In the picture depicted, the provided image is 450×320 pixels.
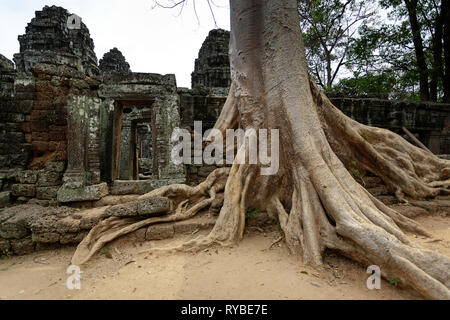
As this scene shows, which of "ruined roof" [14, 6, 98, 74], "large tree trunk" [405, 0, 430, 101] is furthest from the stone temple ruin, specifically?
"large tree trunk" [405, 0, 430, 101]

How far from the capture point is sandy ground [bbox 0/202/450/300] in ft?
5.15

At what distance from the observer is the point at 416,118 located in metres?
6.43

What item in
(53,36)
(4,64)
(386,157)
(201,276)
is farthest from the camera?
(53,36)

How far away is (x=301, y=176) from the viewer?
243 centimetres

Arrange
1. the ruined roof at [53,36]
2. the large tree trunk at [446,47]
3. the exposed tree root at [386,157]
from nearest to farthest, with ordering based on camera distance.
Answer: the exposed tree root at [386,157] → the large tree trunk at [446,47] → the ruined roof at [53,36]

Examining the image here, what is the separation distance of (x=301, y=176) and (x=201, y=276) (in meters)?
1.49

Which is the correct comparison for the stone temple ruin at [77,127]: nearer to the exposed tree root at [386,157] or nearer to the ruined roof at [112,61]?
the exposed tree root at [386,157]

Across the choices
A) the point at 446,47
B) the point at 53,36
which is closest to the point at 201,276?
the point at 53,36

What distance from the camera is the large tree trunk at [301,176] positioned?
1.78 meters

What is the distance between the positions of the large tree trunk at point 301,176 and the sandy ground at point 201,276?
0.14 m

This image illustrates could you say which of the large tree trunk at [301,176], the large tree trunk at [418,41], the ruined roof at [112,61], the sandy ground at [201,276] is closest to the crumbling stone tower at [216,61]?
the large tree trunk at [301,176]

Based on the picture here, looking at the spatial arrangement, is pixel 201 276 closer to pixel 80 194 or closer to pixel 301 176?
pixel 301 176

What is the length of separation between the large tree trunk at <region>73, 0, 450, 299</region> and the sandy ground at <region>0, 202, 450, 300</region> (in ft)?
0.45

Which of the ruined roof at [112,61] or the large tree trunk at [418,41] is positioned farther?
the ruined roof at [112,61]
